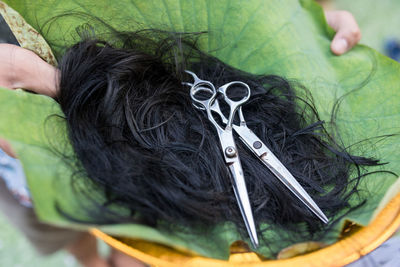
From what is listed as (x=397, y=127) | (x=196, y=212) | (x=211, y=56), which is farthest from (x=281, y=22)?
(x=196, y=212)

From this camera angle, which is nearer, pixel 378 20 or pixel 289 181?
pixel 289 181

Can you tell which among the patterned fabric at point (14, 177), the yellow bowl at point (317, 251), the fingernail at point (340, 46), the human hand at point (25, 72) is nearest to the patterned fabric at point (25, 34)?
the human hand at point (25, 72)

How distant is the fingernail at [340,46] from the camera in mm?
590

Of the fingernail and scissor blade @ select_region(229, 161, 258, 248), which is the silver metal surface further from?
the fingernail

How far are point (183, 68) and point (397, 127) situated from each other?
33 centimetres

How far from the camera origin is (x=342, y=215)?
0.44m

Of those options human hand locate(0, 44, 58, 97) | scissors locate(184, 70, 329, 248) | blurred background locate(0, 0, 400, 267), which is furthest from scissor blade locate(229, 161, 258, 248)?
blurred background locate(0, 0, 400, 267)

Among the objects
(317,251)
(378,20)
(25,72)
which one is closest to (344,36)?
(317,251)

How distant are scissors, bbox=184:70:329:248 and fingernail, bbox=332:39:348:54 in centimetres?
18

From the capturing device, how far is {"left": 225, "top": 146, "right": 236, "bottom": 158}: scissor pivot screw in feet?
1.51

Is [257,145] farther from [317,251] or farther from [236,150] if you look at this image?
[317,251]

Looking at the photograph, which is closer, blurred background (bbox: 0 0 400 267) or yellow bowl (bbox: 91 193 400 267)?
yellow bowl (bbox: 91 193 400 267)

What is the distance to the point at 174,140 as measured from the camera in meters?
0.50

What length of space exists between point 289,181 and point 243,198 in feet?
0.22
